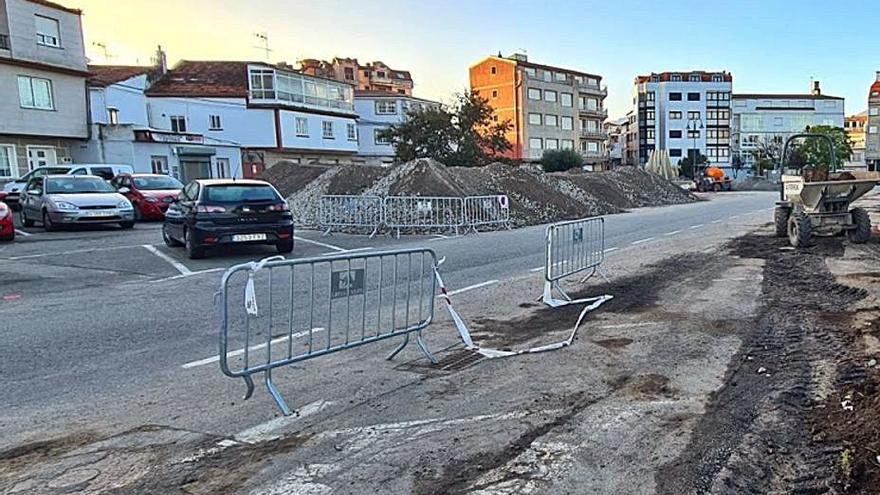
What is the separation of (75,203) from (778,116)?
380 feet

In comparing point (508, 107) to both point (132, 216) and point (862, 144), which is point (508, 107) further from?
point (862, 144)

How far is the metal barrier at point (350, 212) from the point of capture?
18359 millimetres

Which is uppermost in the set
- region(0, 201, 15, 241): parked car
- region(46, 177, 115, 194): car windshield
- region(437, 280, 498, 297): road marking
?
region(46, 177, 115, 194): car windshield

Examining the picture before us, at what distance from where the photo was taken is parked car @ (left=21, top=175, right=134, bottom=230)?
1731 centimetres

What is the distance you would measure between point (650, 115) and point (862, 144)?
54.7 meters

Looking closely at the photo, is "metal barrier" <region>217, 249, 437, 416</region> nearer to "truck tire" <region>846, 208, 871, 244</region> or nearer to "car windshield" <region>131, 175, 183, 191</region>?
"truck tire" <region>846, 208, 871, 244</region>

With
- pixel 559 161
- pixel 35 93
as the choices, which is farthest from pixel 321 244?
pixel 559 161

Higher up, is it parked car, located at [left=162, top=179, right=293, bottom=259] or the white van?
the white van

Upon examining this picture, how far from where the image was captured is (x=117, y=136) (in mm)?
34250

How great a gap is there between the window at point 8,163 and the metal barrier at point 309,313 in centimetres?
2763

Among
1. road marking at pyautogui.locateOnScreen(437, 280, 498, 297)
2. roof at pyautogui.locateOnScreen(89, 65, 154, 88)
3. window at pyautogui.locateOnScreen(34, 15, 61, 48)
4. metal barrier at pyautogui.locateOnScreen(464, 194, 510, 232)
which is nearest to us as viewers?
road marking at pyautogui.locateOnScreen(437, 280, 498, 297)

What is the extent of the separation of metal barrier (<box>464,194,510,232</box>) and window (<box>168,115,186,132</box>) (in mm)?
31418

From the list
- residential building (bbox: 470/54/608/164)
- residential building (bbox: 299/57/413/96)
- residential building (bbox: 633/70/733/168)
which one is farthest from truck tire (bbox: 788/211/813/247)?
Answer: residential building (bbox: 633/70/733/168)

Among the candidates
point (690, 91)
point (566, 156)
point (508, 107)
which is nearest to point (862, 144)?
point (690, 91)
